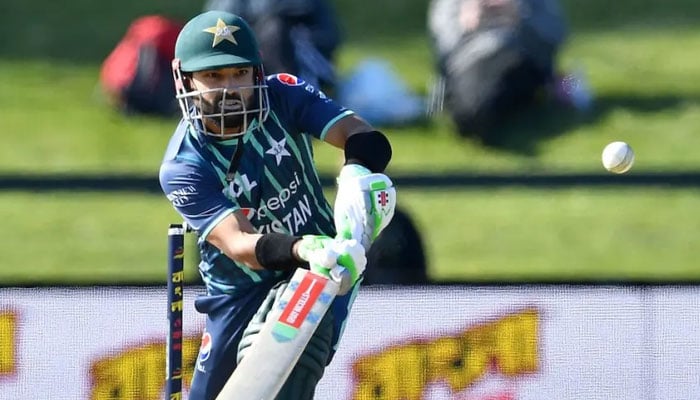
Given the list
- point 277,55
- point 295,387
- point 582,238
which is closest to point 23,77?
point 277,55

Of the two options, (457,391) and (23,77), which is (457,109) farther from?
(457,391)

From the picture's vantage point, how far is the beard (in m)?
4.11

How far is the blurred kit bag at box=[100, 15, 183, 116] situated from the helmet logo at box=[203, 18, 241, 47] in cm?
605

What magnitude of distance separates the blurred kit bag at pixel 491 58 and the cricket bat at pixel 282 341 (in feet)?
20.1

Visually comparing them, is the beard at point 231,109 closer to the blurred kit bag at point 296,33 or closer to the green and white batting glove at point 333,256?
the green and white batting glove at point 333,256

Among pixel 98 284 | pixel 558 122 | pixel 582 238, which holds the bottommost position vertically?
pixel 98 284

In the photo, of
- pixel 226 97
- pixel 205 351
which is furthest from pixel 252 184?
pixel 205 351

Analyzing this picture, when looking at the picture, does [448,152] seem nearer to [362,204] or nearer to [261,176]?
[261,176]

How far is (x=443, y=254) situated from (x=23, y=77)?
165 inches

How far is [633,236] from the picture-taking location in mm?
9438

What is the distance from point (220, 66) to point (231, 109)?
0.13 m

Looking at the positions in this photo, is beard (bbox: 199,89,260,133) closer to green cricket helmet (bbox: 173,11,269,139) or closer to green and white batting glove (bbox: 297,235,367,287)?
green cricket helmet (bbox: 173,11,269,139)

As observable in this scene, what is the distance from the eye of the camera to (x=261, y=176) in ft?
13.9

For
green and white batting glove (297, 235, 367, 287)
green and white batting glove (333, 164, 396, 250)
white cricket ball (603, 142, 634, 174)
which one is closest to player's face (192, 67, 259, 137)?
green and white batting glove (333, 164, 396, 250)
